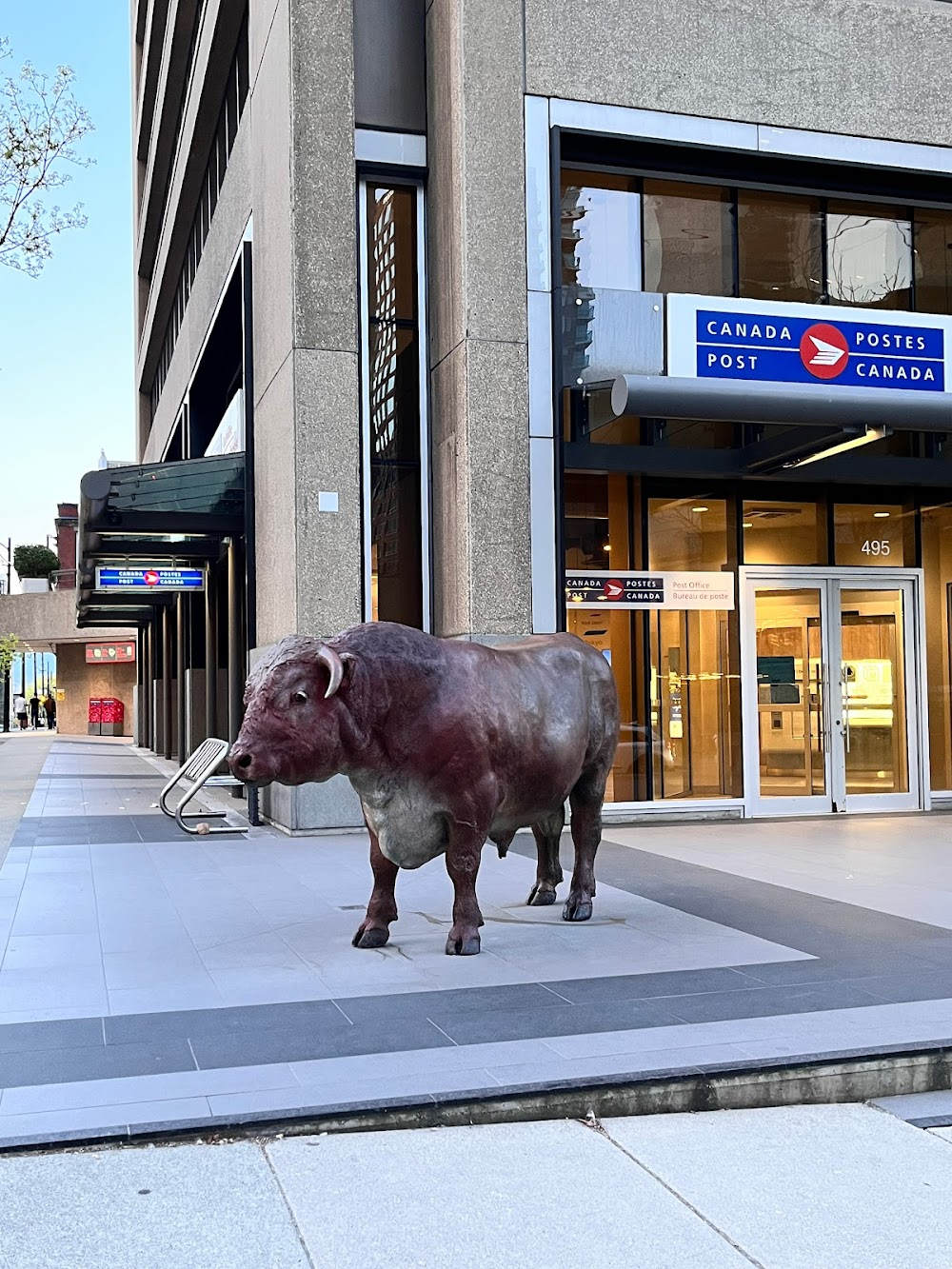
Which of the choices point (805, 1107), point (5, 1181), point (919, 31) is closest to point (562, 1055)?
point (805, 1107)

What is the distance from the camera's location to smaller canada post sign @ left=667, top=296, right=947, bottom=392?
13047 millimetres

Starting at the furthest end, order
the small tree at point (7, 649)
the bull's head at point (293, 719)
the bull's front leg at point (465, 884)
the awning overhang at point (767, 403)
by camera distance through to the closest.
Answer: the small tree at point (7, 649) → the awning overhang at point (767, 403) → the bull's front leg at point (465, 884) → the bull's head at point (293, 719)

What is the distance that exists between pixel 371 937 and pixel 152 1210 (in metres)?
3.41

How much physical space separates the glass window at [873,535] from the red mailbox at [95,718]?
43667 mm

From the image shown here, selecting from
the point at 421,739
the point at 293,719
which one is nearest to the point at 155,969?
the point at 293,719

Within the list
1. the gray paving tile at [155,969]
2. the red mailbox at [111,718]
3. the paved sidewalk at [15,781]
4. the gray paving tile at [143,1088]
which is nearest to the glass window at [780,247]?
the paved sidewalk at [15,781]

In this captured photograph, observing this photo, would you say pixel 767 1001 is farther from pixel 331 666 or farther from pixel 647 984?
pixel 331 666

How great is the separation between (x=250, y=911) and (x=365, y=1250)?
509 centimetres

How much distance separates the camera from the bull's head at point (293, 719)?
6328 millimetres

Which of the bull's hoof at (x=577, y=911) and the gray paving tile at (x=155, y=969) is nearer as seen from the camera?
the gray paving tile at (x=155, y=969)

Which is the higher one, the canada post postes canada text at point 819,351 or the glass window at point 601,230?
the glass window at point 601,230

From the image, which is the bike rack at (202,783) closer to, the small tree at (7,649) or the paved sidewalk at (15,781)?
the paved sidewalk at (15,781)

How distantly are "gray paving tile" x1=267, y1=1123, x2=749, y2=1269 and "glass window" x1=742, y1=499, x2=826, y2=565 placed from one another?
34.4ft

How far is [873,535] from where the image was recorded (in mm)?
14914
